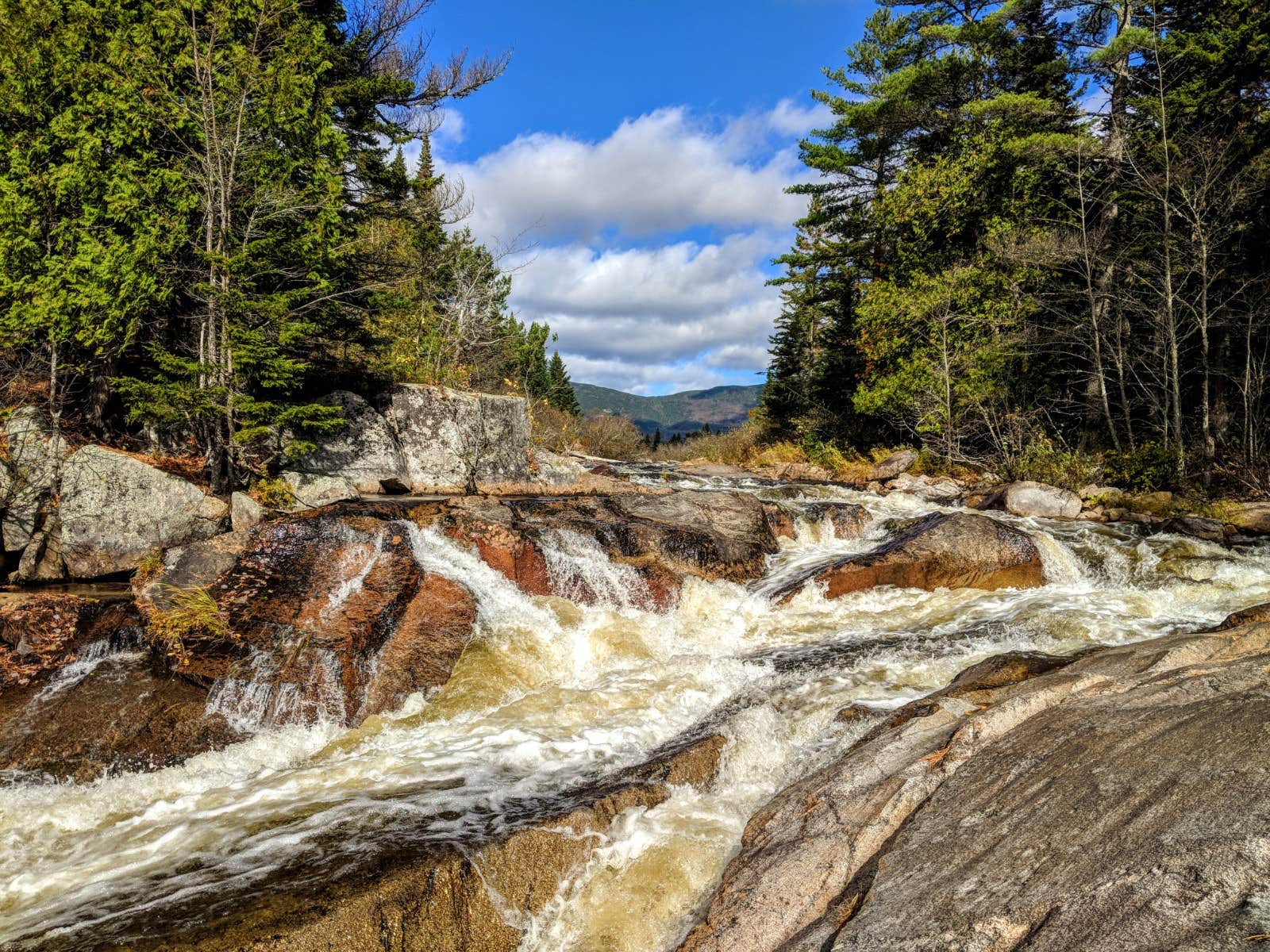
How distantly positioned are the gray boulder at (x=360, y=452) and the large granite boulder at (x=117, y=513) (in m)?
2.55

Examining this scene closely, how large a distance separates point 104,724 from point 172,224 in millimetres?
6929

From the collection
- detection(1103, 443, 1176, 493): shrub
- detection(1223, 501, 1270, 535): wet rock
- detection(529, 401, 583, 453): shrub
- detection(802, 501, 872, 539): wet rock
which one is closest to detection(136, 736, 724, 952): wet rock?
detection(802, 501, 872, 539): wet rock

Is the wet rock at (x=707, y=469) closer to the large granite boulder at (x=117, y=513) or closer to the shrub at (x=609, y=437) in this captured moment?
the shrub at (x=609, y=437)

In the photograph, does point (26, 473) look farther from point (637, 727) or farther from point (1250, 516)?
point (1250, 516)

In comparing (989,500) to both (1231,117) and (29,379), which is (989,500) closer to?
(1231,117)

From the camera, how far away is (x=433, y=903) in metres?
3.10

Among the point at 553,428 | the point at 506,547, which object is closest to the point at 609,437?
the point at 553,428

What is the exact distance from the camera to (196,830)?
4.04 meters

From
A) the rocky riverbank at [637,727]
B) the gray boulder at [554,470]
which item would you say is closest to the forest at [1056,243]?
the rocky riverbank at [637,727]

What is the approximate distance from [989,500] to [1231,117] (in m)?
11.0

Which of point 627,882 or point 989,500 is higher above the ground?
point 989,500

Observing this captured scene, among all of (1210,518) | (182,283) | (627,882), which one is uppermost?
(182,283)

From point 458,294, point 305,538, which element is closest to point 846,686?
point 305,538

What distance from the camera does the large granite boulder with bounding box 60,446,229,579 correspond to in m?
7.62
